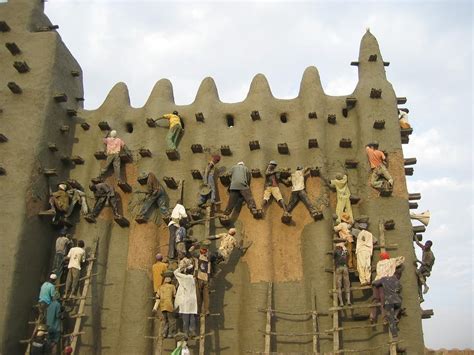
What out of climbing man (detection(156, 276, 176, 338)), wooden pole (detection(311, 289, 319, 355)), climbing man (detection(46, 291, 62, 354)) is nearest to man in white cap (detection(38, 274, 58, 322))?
climbing man (detection(46, 291, 62, 354))

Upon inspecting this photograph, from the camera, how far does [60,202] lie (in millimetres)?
14711

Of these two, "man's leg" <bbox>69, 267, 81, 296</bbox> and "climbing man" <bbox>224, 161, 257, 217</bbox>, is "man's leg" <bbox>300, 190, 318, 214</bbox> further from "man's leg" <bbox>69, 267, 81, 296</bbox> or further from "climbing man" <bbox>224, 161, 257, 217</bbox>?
"man's leg" <bbox>69, 267, 81, 296</bbox>

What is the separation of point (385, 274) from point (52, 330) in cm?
768

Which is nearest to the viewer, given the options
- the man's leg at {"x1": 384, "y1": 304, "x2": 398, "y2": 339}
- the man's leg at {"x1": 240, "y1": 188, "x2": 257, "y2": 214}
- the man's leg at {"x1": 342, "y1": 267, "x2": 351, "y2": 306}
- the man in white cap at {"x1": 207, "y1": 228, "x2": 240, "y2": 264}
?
the man's leg at {"x1": 384, "y1": 304, "x2": 398, "y2": 339}

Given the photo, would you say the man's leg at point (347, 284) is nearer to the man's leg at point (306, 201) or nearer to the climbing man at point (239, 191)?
the man's leg at point (306, 201)

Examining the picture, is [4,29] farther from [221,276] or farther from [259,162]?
[221,276]

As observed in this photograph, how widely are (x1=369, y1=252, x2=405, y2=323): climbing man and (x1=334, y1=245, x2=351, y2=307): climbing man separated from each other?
1.92 ft

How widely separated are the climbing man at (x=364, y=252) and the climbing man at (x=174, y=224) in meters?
4.36

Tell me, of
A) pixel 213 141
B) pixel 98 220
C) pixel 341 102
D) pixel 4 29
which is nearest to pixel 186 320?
pixel 98 220

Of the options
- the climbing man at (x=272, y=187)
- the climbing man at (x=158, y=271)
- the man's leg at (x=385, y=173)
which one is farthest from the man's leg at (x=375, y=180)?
the climbing man at (x=158, y=271)

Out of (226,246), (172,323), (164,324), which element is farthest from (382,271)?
(164,324)

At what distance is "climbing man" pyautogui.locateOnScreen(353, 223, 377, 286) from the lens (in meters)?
12.6

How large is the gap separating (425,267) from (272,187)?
4285 mm

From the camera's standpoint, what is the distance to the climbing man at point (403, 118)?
605 inches
